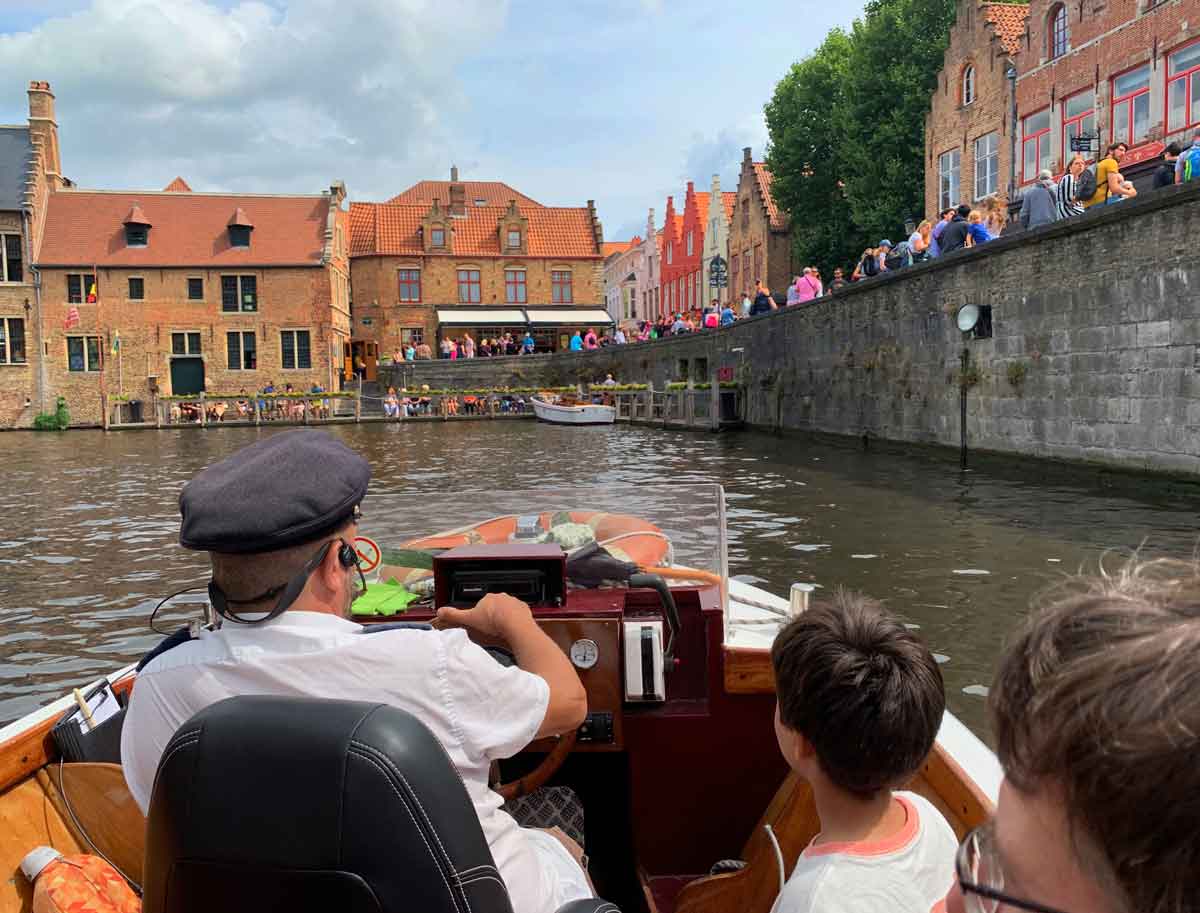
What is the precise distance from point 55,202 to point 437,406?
19.4 metres

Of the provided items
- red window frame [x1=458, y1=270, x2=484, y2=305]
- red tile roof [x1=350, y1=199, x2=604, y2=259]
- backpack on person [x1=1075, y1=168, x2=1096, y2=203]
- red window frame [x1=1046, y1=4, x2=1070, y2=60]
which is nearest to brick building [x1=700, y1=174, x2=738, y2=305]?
red tile roof [x1=350, y1=199, x2=604, y2=259]

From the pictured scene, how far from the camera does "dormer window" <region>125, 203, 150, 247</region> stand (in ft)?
141

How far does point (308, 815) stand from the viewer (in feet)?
4.02

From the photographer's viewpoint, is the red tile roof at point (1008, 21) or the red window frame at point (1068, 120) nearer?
the red window frame at point (1068, 120)

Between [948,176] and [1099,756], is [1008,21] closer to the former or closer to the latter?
[948,176]

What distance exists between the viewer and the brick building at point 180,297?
4112 cm

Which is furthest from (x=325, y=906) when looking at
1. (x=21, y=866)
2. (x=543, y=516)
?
(x=543, y=516)

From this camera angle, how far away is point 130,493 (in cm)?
1538

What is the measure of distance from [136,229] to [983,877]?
48.0m

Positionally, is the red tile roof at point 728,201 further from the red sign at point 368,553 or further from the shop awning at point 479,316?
the red sign at point 368,553

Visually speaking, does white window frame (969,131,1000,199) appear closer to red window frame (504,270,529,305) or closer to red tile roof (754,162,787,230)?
red tile roof (754,162,787,230)

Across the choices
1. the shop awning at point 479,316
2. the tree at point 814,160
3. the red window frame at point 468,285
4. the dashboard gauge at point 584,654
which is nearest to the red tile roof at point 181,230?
the shop awning at point 479,316

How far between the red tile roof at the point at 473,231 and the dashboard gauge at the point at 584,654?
50.7 meters

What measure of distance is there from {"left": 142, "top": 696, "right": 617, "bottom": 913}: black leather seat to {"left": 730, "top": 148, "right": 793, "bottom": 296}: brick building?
130ft
